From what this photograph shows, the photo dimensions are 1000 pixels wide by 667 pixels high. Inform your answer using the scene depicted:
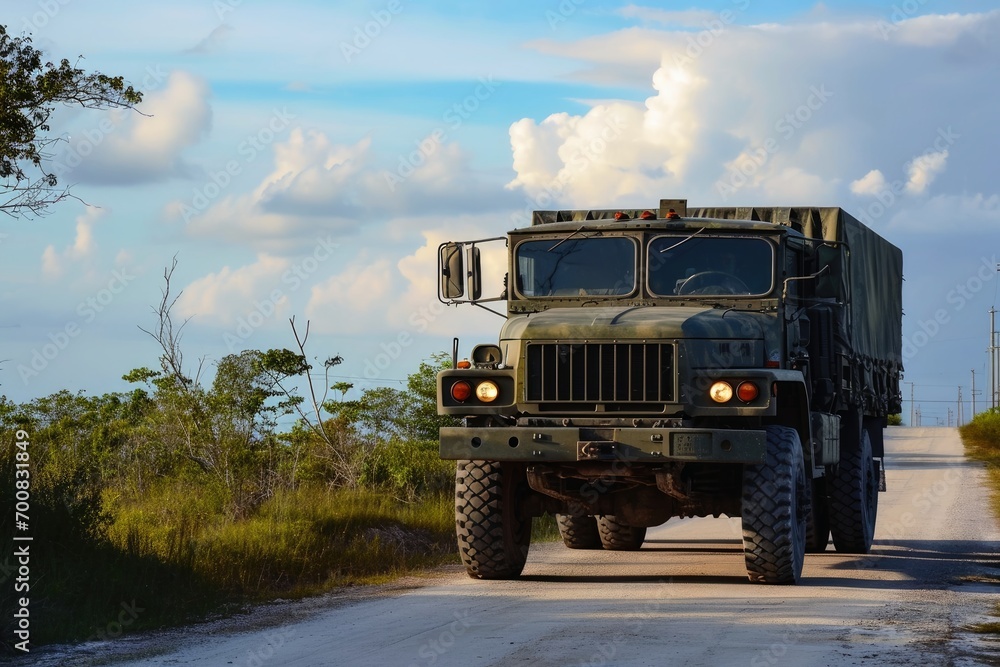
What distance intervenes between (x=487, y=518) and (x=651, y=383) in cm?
192

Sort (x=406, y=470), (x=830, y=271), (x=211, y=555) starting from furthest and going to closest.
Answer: (x=406, y=470)
(x=830, y=271)
(x=211, y=555)

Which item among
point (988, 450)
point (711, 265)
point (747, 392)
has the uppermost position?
point (711, 265)

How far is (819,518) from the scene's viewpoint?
15.4 m

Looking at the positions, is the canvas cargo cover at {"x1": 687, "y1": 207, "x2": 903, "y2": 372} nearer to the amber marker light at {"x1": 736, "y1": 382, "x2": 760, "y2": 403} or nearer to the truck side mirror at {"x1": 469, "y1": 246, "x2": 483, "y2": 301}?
the amber marker light at {"x1": 736, "y1": 382, "x2": 760, "y2": 403}

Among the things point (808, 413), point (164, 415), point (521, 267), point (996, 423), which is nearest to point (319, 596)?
point (521, 267)

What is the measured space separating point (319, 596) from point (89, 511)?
2035mm

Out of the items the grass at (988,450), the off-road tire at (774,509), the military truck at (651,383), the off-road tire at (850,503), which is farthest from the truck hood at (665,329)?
the off-road tire at (850,503)

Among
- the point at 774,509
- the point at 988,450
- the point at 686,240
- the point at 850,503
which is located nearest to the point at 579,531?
the point at 850,503

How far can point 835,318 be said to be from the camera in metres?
13.9

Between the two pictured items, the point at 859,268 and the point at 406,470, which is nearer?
the point at 859,268

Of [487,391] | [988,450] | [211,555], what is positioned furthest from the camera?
[988,450]

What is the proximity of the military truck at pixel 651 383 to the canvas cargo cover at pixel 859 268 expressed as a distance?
0.62 m

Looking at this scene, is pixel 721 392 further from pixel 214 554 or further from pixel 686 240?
pixel 214 554

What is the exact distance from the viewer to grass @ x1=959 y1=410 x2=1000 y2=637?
31.7 feet
